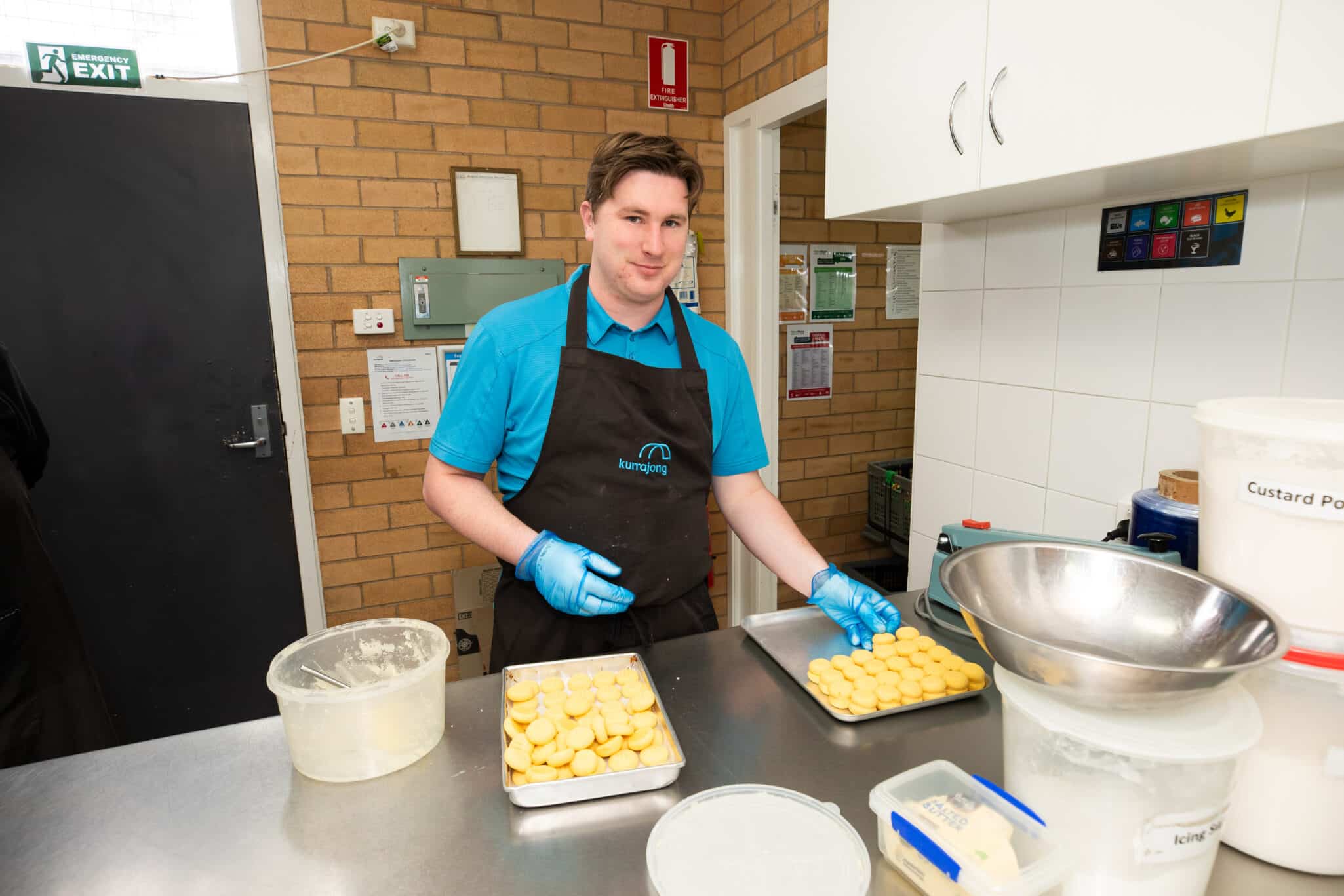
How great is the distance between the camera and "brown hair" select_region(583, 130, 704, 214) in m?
1.47

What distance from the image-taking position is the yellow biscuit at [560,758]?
0.92 m

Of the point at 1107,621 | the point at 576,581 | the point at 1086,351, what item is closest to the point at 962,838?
the point at 1107,621

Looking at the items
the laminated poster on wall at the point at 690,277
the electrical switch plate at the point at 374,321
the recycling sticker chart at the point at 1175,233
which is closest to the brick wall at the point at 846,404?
the laminated poster on wall at the point at 690,277

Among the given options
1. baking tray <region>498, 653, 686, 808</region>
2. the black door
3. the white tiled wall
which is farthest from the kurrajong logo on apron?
the black door

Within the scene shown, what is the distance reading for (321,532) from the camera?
2.72 meters

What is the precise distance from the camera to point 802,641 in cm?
132

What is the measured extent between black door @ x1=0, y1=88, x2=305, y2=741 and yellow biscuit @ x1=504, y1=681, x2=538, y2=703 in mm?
1980

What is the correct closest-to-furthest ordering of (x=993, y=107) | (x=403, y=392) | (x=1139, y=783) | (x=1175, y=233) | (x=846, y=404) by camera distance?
(x=1139, y=783) < (x=993, y=107) < (x=1175, y=233) < (x=403, y=392) < (x=846, y=404)

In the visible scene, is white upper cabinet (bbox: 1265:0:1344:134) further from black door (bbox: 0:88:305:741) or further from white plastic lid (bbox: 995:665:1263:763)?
black door (bbox: 0:88:305:741)

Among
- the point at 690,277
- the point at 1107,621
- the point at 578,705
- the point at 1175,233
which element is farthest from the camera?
the point at 690,277

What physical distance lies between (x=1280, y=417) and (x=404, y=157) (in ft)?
8.73

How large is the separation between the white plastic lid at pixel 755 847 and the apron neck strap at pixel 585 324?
0.98 metres

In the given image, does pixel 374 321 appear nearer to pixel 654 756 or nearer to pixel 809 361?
pixel 809 361

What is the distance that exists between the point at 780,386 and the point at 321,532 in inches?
81.0
